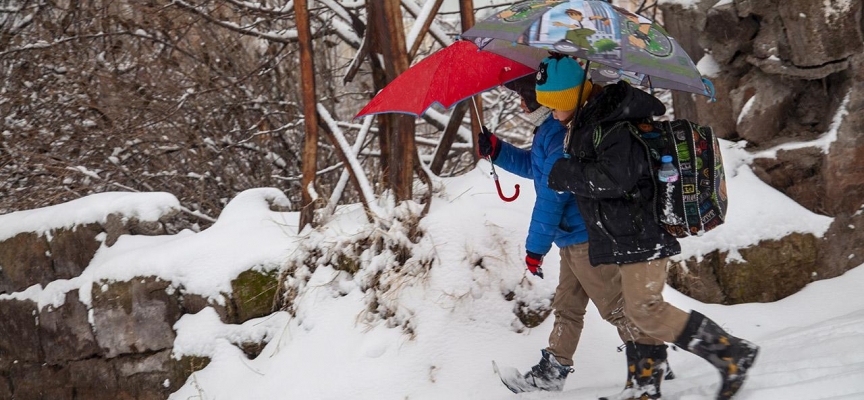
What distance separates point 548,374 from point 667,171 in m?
1.11

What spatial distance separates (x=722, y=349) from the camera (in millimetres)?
2441

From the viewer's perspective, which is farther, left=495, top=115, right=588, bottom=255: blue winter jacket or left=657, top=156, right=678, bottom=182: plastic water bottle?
left=495, top=115, right=588, bottom=255: blue winter jacket

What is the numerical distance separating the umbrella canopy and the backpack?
0.83 m

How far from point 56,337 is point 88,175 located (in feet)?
6.59

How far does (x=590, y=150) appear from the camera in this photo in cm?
241

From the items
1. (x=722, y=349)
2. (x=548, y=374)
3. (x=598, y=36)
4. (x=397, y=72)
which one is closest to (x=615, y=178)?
(x=598, y=36)

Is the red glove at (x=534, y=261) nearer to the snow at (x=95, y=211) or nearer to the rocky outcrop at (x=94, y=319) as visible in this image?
the rocky outcrop at (x=94, y=319)

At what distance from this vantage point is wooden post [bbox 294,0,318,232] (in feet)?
13.4

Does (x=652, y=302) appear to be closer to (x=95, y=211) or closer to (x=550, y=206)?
(x=550, y=206)

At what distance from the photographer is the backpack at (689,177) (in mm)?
2359

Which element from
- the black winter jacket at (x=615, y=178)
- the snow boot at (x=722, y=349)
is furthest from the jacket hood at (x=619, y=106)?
the snow boot at (x=722, y=349)

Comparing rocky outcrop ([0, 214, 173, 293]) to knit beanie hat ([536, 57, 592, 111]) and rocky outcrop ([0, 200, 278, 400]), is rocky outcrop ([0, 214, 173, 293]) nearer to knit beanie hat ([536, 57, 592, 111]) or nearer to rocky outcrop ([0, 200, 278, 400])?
rocky outcrop ([0, 200, 278, 400])

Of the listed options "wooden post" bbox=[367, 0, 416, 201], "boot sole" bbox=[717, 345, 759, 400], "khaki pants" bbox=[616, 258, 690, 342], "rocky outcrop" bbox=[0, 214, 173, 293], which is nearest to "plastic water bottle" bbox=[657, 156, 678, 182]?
"khaki pants" bbox=[616, 258, 690, 342]

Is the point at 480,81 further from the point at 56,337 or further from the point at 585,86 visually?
the point at 56,337
